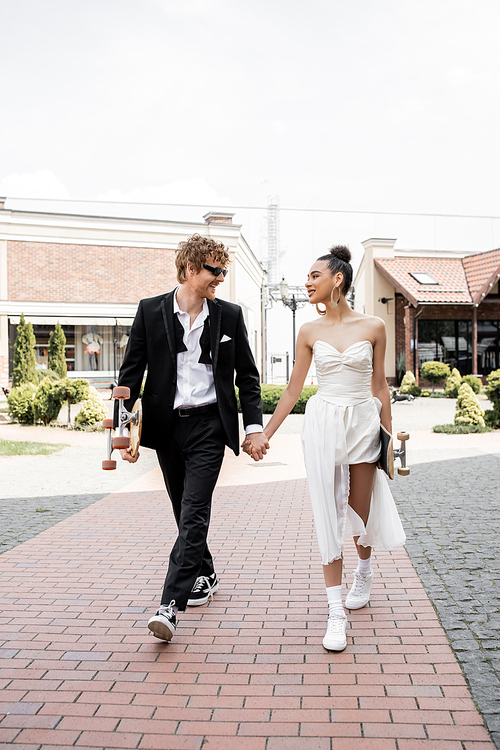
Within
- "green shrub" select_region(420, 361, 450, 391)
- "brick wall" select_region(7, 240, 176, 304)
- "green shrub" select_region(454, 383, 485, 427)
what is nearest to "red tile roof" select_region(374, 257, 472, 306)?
"green shrub" select_region(420, 361, 450, 391)

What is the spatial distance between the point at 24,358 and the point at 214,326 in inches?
715

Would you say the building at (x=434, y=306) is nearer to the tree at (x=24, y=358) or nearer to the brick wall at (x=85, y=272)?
the brick wall at (x=85, y=272)

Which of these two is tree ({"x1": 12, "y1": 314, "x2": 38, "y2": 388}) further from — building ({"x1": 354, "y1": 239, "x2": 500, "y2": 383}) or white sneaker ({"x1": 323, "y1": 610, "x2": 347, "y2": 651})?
white sneaker ({"x1": 323, "y1": 610, "x2": 347, "y2": 651})

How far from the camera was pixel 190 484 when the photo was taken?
3.27 meters

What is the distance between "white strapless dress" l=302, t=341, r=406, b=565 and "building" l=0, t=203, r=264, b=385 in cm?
2387

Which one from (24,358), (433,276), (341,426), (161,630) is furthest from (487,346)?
(161,630)

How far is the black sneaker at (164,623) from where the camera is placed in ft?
9.96

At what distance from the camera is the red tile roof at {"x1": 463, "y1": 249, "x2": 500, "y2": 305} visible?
2714 cm

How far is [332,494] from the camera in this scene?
128 inches

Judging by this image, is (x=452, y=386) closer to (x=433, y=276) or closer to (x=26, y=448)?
(x=433, y=276)

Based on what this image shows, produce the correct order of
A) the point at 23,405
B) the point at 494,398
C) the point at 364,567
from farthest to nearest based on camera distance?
the point at 23,405 → the point at 494,398 → the point at 364,567

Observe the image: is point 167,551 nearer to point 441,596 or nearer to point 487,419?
point 441,596

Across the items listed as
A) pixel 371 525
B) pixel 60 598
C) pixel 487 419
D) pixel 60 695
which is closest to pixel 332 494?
pixel 371 525

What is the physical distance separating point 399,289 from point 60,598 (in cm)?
2567
